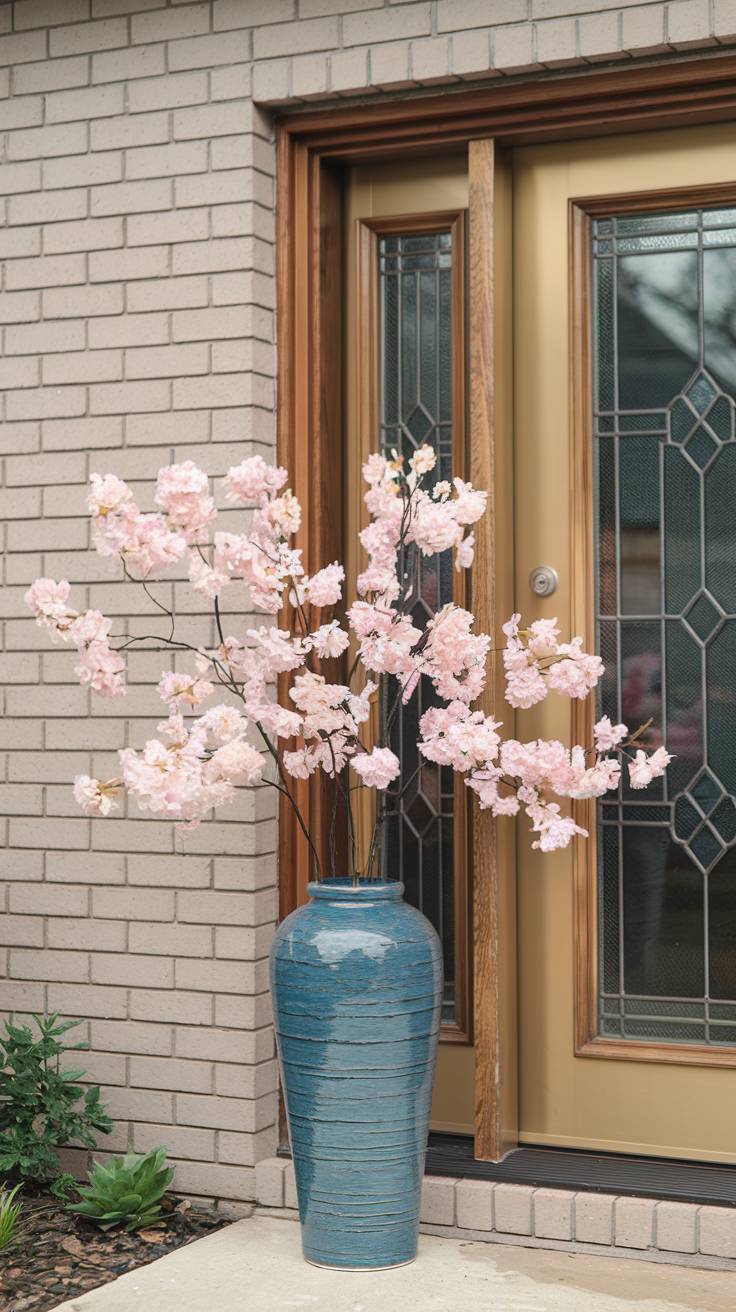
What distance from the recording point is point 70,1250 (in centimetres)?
323

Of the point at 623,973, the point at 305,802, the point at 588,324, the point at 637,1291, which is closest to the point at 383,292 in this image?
the point at 588,324

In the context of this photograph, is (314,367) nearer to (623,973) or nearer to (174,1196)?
(623,973)

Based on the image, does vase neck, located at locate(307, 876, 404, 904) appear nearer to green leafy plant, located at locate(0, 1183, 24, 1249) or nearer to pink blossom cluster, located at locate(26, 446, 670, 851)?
pink blossom cluster, located at locate(26, 446, 670, 851)

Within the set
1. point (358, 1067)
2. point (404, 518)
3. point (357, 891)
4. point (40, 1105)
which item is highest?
point (404, 518)

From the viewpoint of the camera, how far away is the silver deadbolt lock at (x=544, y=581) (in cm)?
353

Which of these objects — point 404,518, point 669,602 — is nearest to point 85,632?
point 404,518

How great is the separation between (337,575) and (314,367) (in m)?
0.77

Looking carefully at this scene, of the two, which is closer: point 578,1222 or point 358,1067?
point 358,1067

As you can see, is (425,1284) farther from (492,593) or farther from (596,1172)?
(492,593)

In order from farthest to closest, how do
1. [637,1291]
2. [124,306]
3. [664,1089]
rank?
[124,306] < [664,1089] < [637,1291]

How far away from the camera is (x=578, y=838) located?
3.48 m

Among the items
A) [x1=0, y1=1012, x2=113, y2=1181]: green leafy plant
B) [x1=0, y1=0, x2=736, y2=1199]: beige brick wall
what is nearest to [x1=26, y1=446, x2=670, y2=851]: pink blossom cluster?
[x1=0, y1=0, x2=736, y2=1199]: beige brick wall

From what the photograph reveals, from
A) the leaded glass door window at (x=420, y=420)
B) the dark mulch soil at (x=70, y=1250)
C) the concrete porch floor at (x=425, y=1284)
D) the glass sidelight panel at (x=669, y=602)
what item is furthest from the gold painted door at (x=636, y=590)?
the dark mulch soil at (x=70, y=1250)

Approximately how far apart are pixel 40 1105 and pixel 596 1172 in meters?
1.20
